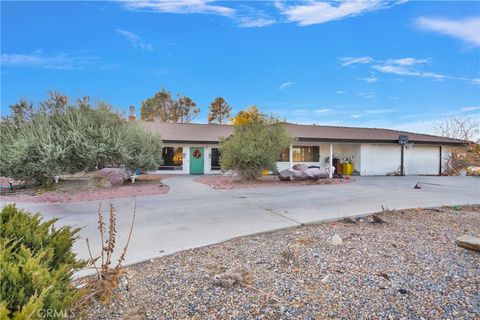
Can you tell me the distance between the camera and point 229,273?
3033mm

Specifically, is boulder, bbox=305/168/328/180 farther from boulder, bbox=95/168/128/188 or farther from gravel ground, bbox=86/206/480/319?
gravel ground, bbox=86/206/480/319

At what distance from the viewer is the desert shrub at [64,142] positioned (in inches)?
436

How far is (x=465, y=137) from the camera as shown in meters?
7.34

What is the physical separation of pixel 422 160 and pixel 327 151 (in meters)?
7.62

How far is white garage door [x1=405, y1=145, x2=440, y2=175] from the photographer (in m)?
21.4

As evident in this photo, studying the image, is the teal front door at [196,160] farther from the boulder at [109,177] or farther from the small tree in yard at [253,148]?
the boulder at [109,177]

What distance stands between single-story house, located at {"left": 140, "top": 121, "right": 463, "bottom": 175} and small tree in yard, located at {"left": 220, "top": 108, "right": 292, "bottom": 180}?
4729mm

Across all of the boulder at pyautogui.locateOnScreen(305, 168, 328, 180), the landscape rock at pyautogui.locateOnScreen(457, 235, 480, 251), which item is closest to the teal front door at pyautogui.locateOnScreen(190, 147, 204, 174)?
the boulder at pyautogui.locateOnScreen(305, 168, 328, 180)

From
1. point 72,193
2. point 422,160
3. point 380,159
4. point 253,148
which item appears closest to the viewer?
point 72,193

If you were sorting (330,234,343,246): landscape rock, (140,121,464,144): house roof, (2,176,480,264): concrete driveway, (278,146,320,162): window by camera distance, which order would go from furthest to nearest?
(278,146,320,162): window
(140,121,464,144): house roof
(2,176,480,264): concrete driveway
(330,234,343,246): landscape rock

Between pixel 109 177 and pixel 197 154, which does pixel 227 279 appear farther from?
pixel 197 154

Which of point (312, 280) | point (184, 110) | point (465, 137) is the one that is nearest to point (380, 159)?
point (465, 137)

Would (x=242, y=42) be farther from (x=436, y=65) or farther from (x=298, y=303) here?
(x=298, y=303)

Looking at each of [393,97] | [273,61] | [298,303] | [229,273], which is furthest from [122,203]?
[393,97]
